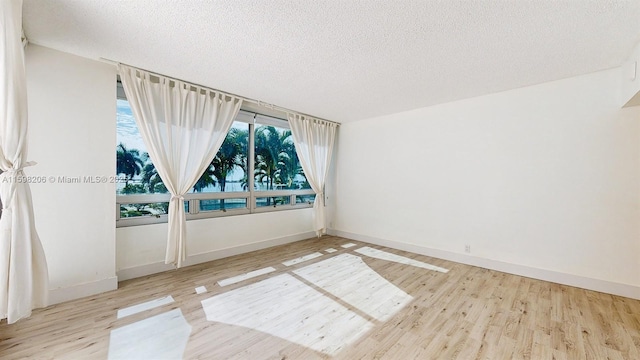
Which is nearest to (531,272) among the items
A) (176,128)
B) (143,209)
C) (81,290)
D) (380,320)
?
(380,320)

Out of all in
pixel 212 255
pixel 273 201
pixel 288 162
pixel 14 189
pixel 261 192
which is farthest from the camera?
pixel 288 162

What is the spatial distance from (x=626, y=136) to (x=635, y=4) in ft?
5.55

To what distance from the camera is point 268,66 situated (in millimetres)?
2828

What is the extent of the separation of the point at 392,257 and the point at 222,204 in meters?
3.00

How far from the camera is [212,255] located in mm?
3768

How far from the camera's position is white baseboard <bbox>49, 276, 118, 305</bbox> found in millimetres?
2459

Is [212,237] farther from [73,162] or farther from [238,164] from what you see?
[73,162]

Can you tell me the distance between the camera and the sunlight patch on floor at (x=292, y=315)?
6.54 feet

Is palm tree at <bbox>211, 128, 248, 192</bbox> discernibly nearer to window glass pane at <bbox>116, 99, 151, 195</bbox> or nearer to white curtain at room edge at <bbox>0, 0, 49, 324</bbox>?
window glass pane at <bbox>116, 99, 151, 195</bbox>

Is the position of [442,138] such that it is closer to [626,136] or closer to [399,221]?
[399,221]

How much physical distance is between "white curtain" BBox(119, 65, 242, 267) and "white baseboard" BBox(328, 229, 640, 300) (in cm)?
358

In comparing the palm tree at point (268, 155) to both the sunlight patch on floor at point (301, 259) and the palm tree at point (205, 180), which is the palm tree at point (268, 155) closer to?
the palm tree at point (205, 180)

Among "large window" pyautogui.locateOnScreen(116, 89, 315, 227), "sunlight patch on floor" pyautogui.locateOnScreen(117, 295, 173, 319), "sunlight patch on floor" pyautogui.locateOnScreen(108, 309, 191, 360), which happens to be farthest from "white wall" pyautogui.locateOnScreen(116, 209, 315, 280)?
"sunlight patch on floor" pyautogui.locateOnScreen(108, 309, 191, 360)

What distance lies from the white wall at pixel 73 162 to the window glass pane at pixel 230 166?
47.7 inches
